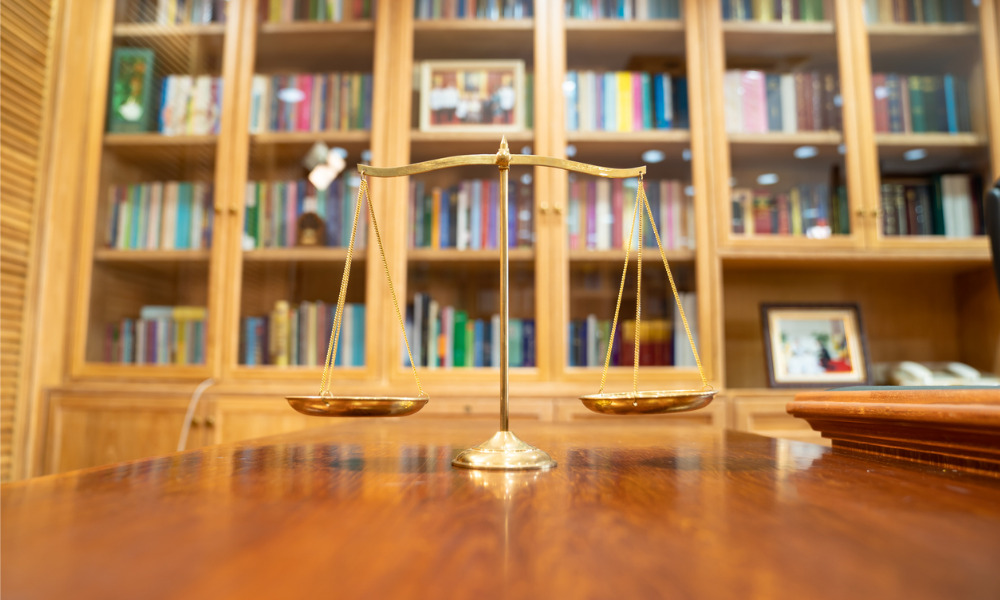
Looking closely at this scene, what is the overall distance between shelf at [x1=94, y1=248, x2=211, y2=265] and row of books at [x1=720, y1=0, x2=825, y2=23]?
207 centimetres

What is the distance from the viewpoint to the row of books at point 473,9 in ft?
7.32

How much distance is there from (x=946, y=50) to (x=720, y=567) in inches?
106

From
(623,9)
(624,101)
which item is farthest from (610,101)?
(623,9)

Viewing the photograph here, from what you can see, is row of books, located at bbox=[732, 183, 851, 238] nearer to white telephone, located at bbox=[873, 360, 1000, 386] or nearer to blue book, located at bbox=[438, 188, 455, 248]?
white telephone, located at bbox=[873, 360, 1000, 386]

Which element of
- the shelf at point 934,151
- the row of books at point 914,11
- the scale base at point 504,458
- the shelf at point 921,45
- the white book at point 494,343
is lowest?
the scale base at point 504,458

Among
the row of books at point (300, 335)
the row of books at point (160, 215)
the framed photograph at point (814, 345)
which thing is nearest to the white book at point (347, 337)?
the row of books at point (300, 335)

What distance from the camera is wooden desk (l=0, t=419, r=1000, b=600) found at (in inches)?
9.2

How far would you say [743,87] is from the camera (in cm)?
221

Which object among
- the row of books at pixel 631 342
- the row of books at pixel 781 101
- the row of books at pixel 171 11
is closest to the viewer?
the row of books at pixel 631 342

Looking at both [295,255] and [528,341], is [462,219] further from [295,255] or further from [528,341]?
[295,255]

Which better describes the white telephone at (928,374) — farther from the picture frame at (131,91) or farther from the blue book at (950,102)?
the picture frame at (131,91)

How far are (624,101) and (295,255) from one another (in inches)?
51.2

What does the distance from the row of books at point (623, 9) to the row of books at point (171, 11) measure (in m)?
1.30

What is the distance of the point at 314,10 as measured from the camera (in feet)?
7.49
